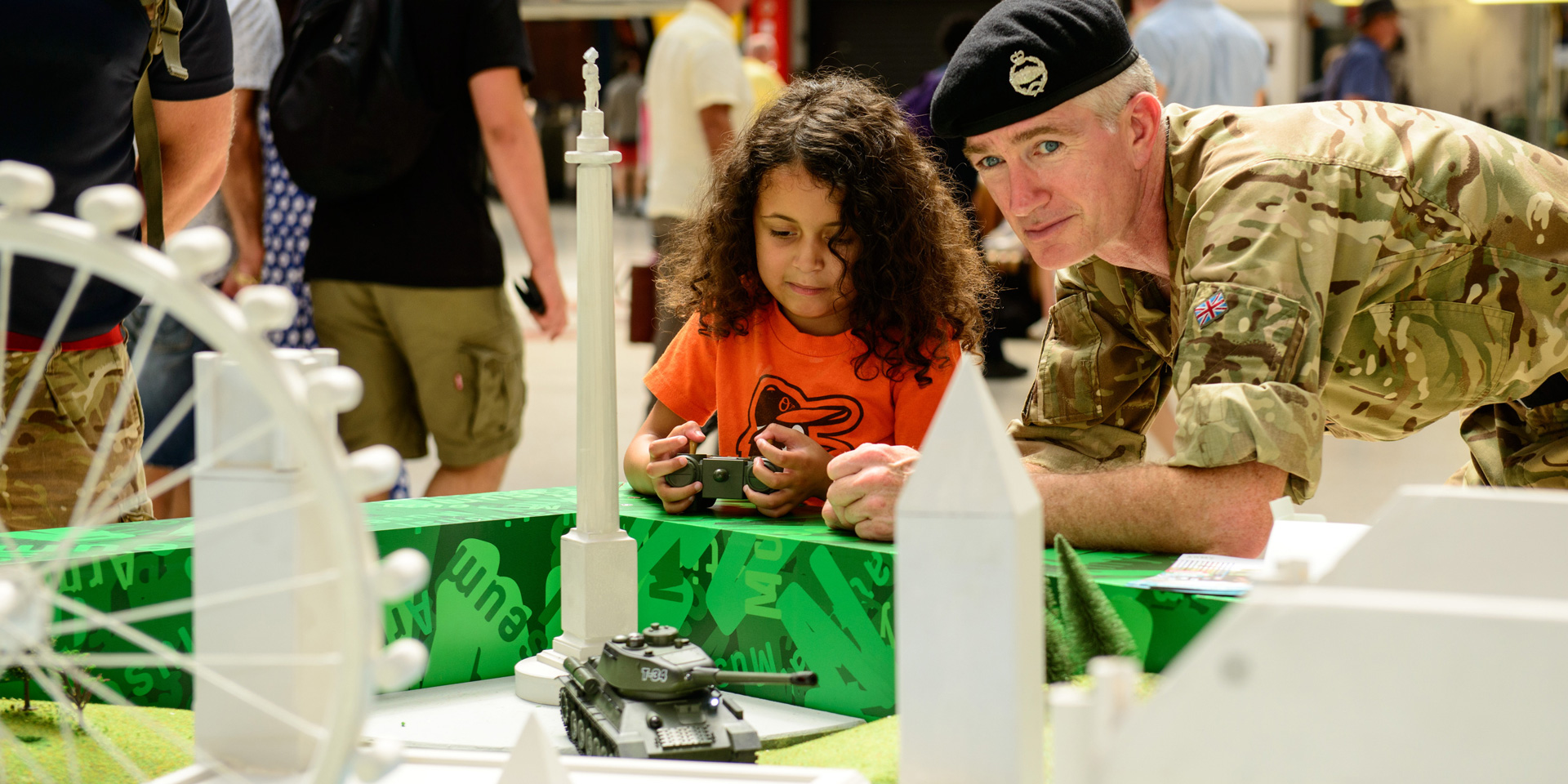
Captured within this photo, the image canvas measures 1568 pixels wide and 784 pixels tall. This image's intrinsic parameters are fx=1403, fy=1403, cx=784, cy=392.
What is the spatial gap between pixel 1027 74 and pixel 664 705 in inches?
31.8

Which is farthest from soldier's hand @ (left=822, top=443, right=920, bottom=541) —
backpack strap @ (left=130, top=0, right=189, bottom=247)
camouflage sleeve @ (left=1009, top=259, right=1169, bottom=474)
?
backpack strap @ (left=130, top=0, right=189, bottom=247)

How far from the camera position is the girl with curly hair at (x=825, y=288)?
Answer: 193 centimetres

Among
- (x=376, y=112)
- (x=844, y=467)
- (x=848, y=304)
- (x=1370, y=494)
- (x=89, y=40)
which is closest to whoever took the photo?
(x=844, y=467)

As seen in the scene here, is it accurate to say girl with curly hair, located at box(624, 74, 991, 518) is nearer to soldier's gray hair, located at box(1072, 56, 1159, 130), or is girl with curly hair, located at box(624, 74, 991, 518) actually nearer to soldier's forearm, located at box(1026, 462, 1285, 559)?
soldier's gray hair, located at box(1072, 56, 1159, 130)

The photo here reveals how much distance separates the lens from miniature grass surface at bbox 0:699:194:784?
1.09m

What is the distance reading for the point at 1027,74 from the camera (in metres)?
1.52

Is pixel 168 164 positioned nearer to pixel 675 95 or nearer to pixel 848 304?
pixel 848 304

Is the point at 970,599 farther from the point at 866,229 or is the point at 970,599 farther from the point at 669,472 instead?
the point at 866,229

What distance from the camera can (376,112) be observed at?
8.61 ft

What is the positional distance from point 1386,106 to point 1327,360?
0.39 metres

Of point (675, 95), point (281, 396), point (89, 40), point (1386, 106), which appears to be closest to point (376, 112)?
point (89, 40)

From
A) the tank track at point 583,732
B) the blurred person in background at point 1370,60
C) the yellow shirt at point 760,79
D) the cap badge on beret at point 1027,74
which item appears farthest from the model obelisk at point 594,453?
the blurred person in background at point 1370,60

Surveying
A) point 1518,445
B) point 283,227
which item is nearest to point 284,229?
point 283,227

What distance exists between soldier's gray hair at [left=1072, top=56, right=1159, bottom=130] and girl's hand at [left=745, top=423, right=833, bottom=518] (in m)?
0.50
